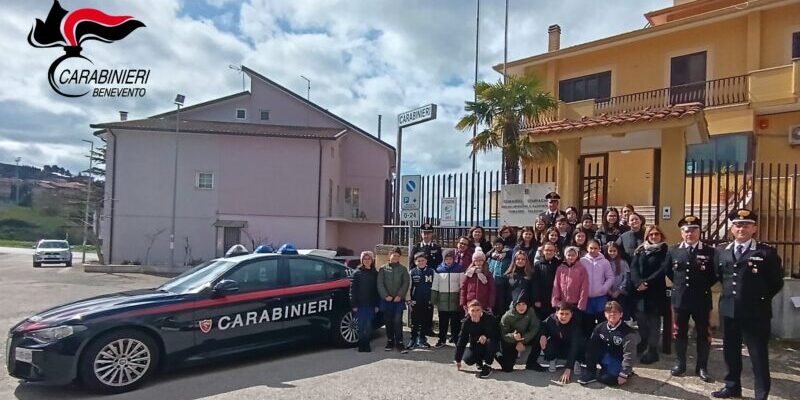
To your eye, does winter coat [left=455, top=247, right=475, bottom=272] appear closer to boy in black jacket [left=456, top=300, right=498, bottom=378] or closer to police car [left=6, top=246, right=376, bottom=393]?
boy in black jacket [left=456, top=300, right=498, bottom=378]

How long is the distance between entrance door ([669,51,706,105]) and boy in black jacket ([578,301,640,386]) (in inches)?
549

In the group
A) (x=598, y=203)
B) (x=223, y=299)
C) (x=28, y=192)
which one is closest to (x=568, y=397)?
(x=223, y=299)

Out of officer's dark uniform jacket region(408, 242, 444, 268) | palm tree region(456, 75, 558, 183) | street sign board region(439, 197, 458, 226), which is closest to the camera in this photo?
officer's dark uniform jacket region(408, 242, 444, 268)

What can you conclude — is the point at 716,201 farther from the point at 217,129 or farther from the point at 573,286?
the point at 217,129

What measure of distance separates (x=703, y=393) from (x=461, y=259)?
11.3 feet

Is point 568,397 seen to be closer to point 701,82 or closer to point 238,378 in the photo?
point 238,378

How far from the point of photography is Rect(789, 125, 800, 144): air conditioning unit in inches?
Answer: 611

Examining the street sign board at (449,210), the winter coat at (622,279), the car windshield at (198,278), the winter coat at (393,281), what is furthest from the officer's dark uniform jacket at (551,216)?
the car windshield at (198,278)

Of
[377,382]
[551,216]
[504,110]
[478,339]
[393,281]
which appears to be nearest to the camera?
[377,382]

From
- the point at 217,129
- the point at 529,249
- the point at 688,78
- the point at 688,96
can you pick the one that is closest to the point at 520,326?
the point at 529,249

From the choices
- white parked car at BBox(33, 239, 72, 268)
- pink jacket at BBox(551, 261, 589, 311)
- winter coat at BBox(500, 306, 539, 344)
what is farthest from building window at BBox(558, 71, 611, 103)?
white parked car at BBox(33, 239, 72, 268)

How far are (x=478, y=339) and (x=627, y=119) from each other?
187 inches

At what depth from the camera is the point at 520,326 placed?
6516 mm

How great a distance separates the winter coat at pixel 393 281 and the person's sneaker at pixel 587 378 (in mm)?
2677
